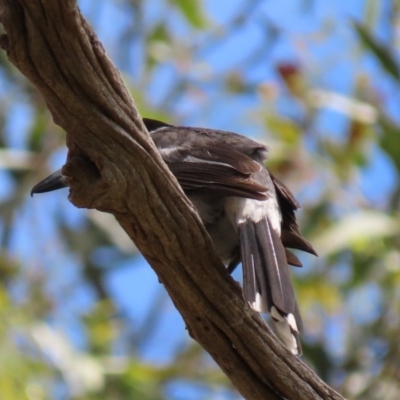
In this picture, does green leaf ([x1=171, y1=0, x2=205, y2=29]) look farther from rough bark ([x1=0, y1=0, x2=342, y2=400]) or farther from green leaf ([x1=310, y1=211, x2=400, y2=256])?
rough bark ([x1=0, y1=0, x2=342, y2=400])

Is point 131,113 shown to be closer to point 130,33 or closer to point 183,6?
point 183,6

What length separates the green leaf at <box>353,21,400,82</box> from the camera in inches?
196

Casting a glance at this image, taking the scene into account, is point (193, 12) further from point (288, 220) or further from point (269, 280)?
point (269, 280)

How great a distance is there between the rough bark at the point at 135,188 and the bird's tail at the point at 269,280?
0.07 meters

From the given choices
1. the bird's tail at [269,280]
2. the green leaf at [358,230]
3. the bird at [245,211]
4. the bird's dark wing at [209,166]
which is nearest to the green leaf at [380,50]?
the green leaf at [358,230]

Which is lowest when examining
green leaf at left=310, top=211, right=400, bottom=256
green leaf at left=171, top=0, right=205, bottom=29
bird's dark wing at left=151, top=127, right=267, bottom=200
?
green leaf at left=310, top=211, right=400, bottom=256

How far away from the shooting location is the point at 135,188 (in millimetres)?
2213

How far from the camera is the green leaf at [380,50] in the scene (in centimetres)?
497

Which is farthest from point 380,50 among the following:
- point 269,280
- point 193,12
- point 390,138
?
point 269,280

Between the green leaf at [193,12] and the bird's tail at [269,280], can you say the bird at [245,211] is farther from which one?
the green leaf at [193,12]

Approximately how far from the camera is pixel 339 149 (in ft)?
18.5

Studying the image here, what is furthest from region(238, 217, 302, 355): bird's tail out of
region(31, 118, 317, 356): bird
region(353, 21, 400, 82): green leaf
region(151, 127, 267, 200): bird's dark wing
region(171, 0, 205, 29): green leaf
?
region(171, 0, 205, 29): green leaf

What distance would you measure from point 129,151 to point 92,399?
3.13 m

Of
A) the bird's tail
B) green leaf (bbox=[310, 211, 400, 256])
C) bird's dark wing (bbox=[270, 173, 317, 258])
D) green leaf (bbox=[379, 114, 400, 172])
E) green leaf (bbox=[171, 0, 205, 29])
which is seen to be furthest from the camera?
green leaf (bbox=[171, 0, 205, 29])
